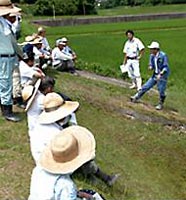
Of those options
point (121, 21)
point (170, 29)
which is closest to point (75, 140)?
point (170, 29)

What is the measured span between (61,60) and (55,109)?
A: 9.62 m

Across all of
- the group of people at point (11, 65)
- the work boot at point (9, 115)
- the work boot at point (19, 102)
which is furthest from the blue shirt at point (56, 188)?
the work boot at point (19, 102)

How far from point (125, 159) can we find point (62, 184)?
12.9 ft

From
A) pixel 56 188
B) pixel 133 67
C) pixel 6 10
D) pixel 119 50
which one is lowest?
pixel 119 50

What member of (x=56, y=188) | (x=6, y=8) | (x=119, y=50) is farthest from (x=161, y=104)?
(x=119, y=50)

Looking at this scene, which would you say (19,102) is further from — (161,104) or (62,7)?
(62,7)

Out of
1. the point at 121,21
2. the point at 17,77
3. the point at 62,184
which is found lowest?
the point at 121,21

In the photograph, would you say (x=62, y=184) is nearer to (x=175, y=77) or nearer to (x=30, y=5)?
(x=175, y=77)

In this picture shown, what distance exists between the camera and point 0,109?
9.45 meters

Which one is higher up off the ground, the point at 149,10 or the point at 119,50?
the point at 119,50

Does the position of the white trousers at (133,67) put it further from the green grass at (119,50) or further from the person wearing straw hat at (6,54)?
the person wearing straw hat at (6,54)

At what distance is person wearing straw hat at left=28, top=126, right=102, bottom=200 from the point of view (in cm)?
470

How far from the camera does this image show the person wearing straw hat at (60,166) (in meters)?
4.70

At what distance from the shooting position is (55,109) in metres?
5.91
